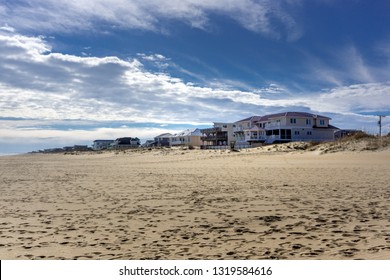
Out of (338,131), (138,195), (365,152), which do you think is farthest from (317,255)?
(338,131)

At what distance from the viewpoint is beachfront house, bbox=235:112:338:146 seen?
68.5 metres

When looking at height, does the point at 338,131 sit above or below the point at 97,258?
above

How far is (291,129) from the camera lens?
2692 inches

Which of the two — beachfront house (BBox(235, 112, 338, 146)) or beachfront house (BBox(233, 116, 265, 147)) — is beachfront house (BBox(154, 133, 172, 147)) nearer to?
beachfront house (BBox(233, 116, 265, 147))

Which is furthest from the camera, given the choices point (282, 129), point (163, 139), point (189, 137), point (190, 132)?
point (163, 139)

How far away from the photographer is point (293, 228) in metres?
7.54

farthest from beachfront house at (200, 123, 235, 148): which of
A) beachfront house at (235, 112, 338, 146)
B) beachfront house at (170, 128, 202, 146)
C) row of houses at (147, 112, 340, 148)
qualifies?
beachfront house at (235, 112, 338, 146)

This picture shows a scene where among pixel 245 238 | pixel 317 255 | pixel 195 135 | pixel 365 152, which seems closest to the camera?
pixel 317 255

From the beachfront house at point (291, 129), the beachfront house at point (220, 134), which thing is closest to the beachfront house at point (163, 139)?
the beachfront house at point (220, 134)

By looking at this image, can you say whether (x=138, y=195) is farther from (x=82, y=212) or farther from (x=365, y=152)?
(x=365, y=152)

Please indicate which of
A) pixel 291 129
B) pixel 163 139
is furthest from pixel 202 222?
pixel 163 139

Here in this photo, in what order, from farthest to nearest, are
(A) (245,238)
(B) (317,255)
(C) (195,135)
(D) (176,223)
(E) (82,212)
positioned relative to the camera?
(C) (195,135) → (E) (82,212) → (D) (176,223) → (A) (245,238) → (B) (317,255)

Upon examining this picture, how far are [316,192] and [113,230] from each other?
740 cm

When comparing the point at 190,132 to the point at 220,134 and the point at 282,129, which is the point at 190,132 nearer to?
A: the point at 220,134
